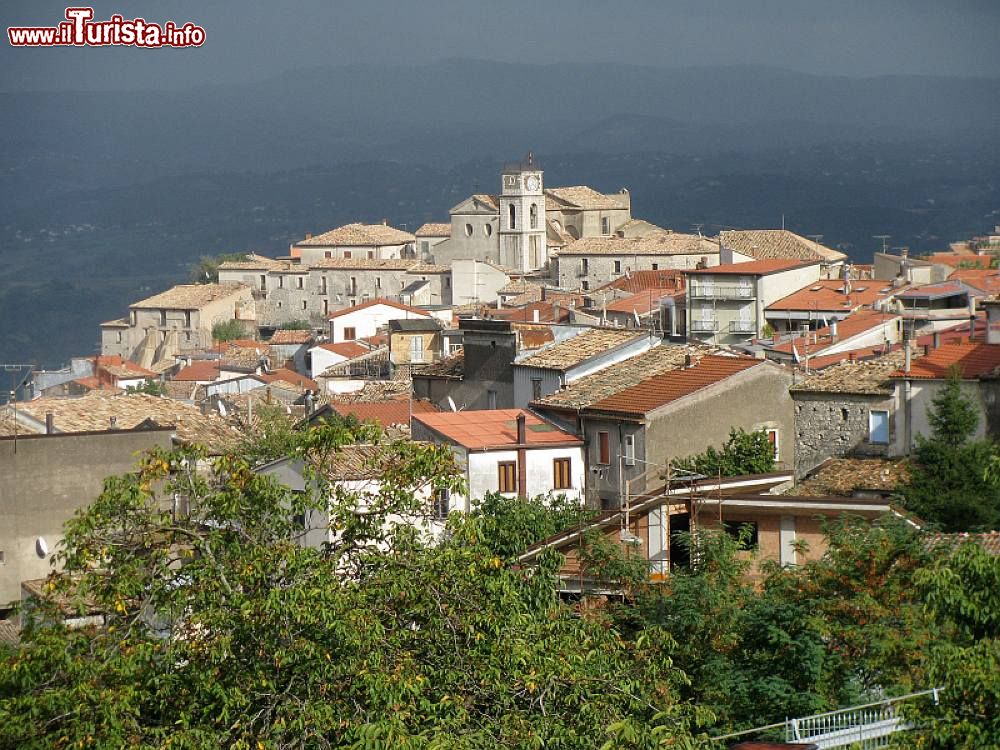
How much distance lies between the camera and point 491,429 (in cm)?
2498

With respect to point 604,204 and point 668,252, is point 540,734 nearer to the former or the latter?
point 668,252

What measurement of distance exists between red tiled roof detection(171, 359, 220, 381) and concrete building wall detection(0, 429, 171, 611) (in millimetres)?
32620

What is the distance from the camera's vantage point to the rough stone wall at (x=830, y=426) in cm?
2555

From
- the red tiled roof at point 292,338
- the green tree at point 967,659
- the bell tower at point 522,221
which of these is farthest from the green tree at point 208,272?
the green tree at point 967,659

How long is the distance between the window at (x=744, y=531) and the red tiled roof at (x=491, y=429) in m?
4.26

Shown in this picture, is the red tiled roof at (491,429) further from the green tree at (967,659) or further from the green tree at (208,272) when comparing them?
the green tree at (208,272)

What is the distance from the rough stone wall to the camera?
2555 centimetres

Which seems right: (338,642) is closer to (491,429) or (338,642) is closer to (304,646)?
(304,646)

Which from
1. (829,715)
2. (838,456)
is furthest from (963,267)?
(829,715)

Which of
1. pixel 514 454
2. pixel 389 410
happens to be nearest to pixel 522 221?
pixel 389 410

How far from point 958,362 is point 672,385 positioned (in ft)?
13.5

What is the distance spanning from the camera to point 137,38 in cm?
5253

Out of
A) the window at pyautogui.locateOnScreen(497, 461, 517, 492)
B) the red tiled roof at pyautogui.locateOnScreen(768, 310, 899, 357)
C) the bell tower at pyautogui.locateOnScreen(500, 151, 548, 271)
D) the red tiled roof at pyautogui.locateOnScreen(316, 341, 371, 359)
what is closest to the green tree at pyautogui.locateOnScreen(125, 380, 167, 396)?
the red tiled roof at pyautogui.locateOnScreen(316, 341, 371, 359)

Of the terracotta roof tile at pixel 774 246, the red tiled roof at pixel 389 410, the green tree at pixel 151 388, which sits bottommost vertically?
the green tree at pixel 151 388
